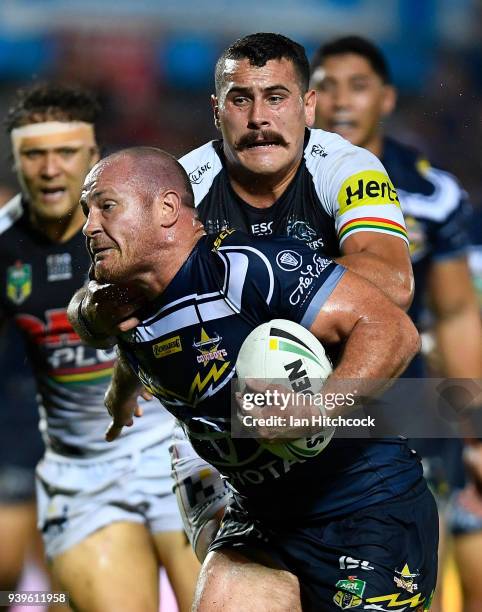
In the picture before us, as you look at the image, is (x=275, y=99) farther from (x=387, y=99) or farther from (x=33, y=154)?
(x=387, y=99)

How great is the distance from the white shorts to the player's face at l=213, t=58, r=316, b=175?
160cm

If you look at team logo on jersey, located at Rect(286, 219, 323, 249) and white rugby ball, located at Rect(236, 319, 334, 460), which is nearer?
white rugby ball, located at Rect(236, 319, 334, 460)

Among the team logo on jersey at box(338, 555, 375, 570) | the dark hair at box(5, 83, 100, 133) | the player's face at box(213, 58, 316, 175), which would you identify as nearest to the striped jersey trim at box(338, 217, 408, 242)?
the player's face at box(213, 58, 316, 175)

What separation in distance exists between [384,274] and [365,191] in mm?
331

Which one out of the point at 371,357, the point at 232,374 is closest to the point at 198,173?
the point at 232,374

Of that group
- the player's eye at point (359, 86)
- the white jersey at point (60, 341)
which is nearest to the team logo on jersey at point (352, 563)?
the white jersey at point (60, 341)

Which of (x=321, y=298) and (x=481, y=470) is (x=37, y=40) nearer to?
(x=481, y=470)

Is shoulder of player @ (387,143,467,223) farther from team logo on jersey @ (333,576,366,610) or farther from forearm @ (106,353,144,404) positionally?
team logo on jersey @ (333,576,366,610)

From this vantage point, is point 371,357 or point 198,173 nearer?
point 371,357

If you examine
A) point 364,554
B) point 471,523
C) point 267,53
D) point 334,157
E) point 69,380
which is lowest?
point 471,523

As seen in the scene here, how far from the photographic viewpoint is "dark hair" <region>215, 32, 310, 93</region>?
Answer: 3213 millimetres

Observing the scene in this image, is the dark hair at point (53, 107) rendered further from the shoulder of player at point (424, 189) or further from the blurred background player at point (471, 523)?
the blurred background player at point (471, 523)

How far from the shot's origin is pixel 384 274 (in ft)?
9.57

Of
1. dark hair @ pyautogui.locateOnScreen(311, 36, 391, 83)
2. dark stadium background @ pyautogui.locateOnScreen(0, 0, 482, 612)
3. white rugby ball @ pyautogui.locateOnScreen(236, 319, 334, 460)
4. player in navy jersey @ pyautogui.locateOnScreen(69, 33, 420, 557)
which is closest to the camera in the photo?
white rugby ball @ pyautogui.locateOnScreen(236, 319, 334, 460)
